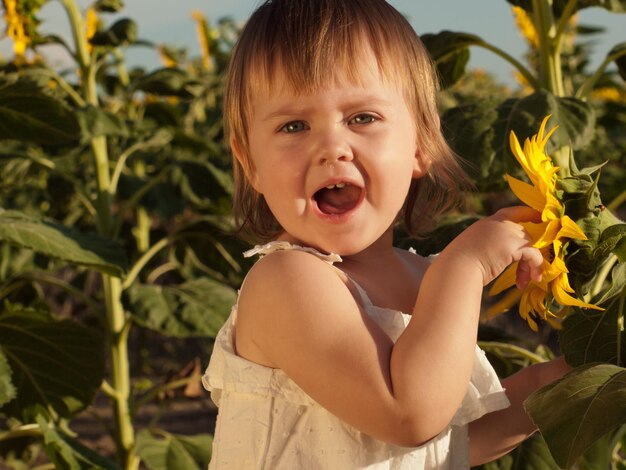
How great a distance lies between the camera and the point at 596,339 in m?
1.55

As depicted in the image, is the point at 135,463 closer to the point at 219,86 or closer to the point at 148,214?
the point at 148,214

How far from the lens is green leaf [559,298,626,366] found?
5.05ft

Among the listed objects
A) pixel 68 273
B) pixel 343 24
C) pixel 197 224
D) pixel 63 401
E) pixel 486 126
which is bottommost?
pixel 68 273

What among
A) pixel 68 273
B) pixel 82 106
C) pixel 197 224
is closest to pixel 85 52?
pixel 82 106

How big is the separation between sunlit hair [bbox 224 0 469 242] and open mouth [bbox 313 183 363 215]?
12 centimetres

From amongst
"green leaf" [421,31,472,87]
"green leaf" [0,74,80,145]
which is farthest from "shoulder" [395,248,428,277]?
"green leaf" [0,74,80,145]

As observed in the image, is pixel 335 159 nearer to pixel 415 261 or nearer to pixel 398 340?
pixel 398 340

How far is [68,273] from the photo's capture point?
632 centimetres

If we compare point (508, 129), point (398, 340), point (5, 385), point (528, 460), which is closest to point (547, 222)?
point (398, 340)

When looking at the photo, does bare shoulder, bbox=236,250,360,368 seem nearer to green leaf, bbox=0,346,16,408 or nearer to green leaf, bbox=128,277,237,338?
green leaf, bbox=0,346,16,408

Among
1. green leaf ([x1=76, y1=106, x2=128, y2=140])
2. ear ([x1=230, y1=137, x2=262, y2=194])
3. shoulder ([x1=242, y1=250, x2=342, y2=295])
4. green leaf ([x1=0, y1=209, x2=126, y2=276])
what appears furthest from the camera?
green leaf ([x1=76, y1=106, x2=128, y2=140])

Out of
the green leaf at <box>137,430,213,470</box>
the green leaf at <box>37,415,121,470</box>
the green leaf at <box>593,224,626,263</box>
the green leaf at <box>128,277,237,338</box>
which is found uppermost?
the green leaf at <box>593,224,626,263</box>

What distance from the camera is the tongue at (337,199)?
4.30 ft

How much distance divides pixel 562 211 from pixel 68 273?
5413 mm
